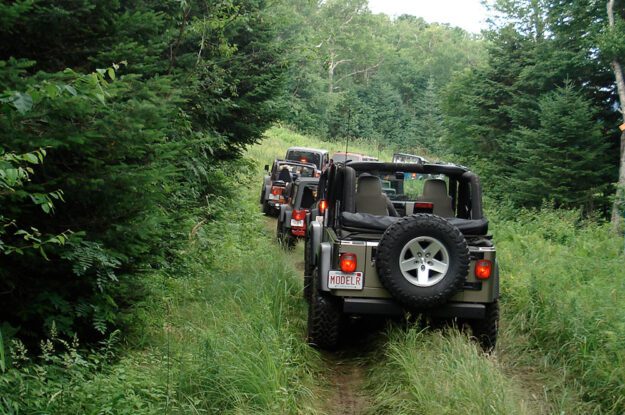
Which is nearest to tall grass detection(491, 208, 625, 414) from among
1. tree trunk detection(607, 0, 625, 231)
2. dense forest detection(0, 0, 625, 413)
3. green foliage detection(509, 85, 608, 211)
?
dense forest detection(0, 0, 625, 413)

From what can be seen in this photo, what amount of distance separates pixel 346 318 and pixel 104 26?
12.9ft

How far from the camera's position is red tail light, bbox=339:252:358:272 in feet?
20.5

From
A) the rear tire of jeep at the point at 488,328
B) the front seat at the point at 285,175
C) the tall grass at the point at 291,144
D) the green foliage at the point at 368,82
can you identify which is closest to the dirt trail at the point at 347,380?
the rear tire of jeep at the point at 488,328

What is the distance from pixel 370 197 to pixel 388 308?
1.43 metres

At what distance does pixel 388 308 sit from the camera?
20.5 feet

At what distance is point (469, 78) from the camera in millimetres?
30000

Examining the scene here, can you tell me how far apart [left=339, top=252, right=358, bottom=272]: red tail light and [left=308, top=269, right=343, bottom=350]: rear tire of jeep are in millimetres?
454

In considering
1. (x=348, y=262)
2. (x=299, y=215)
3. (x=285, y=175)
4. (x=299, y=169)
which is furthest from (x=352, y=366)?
(x=299, y=169)

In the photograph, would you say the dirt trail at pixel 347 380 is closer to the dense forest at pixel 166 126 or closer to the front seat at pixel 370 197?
the front seat at pixel 370 197

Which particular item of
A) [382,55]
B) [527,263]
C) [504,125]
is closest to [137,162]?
[527,263]

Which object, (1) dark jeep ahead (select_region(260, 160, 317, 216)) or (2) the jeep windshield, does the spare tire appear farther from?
(2) the jeep windshield

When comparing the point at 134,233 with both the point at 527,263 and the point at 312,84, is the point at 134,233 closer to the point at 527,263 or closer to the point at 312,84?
the point at 527,263

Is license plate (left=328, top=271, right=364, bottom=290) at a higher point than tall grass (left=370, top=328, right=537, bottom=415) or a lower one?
higher

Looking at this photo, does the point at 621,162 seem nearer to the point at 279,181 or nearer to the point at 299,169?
the point at 299,169
